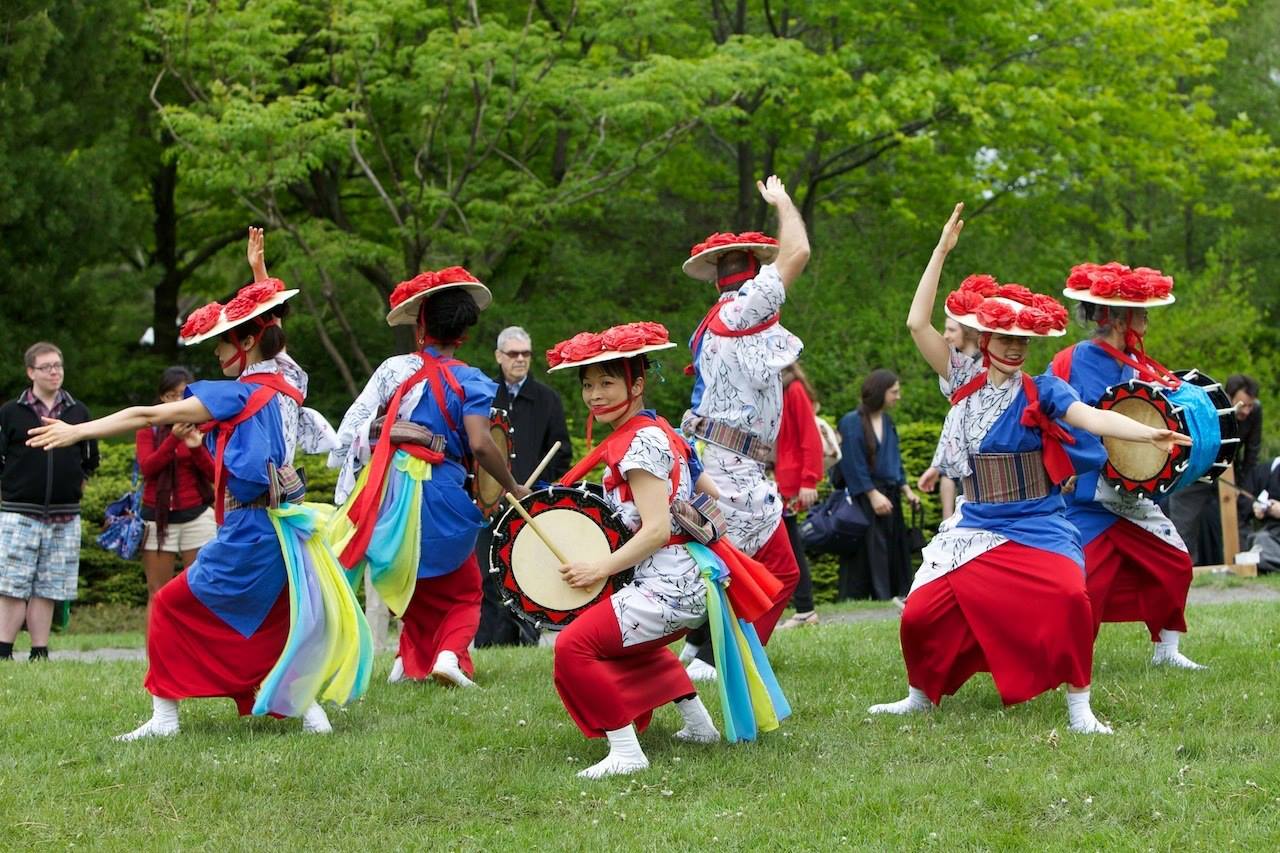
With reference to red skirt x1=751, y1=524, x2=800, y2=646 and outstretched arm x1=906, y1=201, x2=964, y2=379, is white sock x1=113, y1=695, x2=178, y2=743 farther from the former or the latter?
outstretched arm x1=906, y1=201, x2=964, y2=379

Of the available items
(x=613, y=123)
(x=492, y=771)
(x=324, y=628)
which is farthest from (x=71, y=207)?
(x=492, y=771)

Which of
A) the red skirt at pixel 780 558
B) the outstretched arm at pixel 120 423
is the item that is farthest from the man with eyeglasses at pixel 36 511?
the red skirt at pixel 780 558

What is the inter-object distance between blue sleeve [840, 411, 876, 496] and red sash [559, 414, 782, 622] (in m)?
6.29

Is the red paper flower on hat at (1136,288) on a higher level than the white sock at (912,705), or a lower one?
higher

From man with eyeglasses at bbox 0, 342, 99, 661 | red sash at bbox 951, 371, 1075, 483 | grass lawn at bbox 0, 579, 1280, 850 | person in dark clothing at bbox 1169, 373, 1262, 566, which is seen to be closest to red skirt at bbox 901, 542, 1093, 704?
grass lawn at bbox 0, 579, 1280, 850

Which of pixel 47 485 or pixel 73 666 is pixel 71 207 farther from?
pixel 73 666

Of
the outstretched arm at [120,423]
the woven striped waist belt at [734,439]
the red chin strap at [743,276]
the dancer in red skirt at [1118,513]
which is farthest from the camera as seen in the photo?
the red chin strap at [743,276]

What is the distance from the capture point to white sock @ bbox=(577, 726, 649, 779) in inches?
252

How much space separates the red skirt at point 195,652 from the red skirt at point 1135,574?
409 centimetres

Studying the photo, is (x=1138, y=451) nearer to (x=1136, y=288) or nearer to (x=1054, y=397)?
(x=1136, y=288)

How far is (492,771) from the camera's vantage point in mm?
6555

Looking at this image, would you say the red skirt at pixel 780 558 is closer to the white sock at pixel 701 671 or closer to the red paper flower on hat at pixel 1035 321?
the white sock at pixel 701 671

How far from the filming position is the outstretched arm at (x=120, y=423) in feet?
20.3

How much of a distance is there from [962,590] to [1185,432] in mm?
1369
